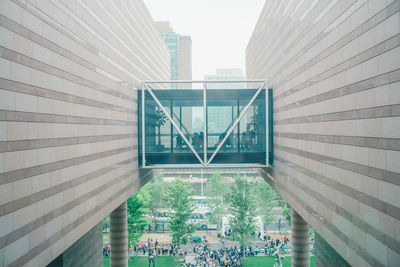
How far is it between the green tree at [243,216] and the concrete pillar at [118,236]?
15.4 metres

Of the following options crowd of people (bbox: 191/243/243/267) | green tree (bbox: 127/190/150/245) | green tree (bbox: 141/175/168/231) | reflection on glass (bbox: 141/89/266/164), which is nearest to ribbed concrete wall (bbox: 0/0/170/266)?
reflection on glass (bbox: 141/89/266/164)

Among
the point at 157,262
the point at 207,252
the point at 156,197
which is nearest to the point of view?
the point at 157,262

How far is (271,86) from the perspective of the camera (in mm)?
16781

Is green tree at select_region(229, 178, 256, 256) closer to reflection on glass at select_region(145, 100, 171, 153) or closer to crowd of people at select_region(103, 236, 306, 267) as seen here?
crowd of people at select_region(103, 236, 306, 267)

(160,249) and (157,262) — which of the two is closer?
(157,262)

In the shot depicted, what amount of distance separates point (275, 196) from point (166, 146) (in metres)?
27.6

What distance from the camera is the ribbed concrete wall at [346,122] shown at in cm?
584

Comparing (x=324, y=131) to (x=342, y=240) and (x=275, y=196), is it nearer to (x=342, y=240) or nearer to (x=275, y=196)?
(x=342, y=240)

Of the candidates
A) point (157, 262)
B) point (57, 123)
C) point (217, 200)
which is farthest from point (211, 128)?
point (217, 200)

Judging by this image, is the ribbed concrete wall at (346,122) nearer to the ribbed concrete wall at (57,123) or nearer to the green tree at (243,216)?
the ribbed concrete wall at (57,123)

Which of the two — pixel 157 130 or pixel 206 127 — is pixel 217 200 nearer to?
pixel 157 130

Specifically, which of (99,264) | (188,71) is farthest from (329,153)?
(188,71)

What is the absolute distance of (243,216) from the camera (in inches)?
1293

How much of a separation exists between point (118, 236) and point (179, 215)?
42.4 feet
